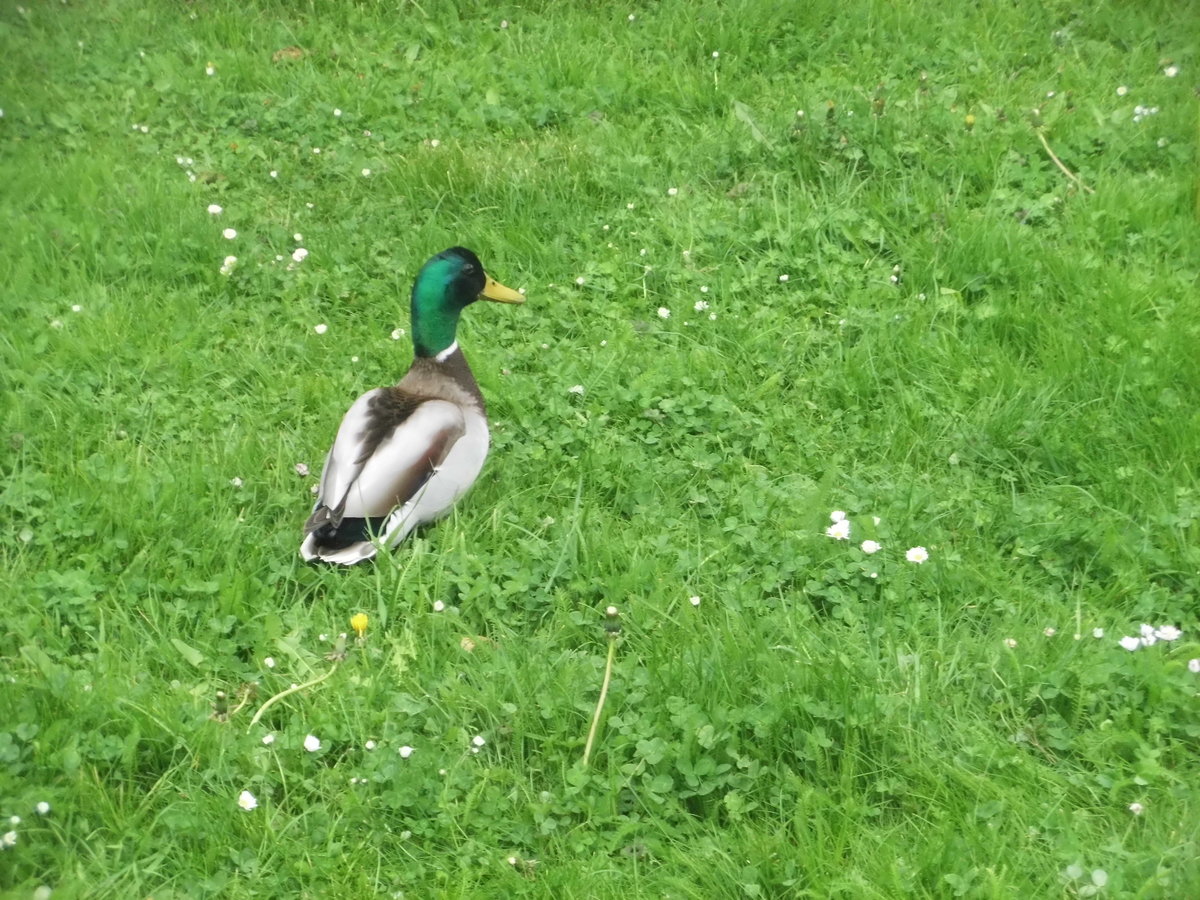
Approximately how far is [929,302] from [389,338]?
73.4 inches

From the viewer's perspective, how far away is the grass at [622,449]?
2443 millimetres

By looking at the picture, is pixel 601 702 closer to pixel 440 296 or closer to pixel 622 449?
pixel 622 449

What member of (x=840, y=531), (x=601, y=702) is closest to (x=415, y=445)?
(x=601, y=702)

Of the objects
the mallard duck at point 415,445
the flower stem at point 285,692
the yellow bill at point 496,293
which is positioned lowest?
the flower stem at point 285,692

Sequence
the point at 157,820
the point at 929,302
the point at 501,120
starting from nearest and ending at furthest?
the point at 157,820
the point at 929,302
the point at 501,120

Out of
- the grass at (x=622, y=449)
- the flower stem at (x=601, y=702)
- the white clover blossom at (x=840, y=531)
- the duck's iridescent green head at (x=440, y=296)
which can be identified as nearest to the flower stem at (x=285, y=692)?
the grass at (x=622, y=449)

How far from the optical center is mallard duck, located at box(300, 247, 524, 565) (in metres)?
3.06

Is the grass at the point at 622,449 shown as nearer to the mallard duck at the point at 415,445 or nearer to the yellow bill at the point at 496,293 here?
the mallard duck at the point at 415,445

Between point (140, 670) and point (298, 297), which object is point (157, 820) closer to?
point (140, 670)

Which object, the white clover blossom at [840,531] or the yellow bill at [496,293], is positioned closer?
the white clover blossom at [840,531]

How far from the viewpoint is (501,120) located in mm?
5156

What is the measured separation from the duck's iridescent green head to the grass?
0.33m

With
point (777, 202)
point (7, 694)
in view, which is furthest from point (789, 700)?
point (777, 202)

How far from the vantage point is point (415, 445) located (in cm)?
317
